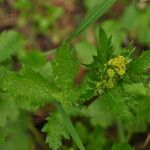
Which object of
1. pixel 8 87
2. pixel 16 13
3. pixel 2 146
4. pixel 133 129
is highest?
pixel 16 13

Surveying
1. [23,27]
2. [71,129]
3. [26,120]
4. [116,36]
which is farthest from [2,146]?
[23,27]

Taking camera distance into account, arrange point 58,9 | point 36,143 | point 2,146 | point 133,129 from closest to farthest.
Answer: point 2,146 → point 133,129 → point 36,143 → point 58,9

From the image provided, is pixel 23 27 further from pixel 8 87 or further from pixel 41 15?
pixel 8 87

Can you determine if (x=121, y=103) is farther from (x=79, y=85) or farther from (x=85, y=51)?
(x=85, y=51)

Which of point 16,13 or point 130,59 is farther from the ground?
point 16,13

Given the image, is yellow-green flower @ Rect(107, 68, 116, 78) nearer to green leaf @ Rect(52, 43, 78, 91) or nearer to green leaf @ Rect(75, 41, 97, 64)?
green leaf @ Rect(52, 43, 78, 91)

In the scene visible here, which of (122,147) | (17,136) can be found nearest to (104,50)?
(122,147)
